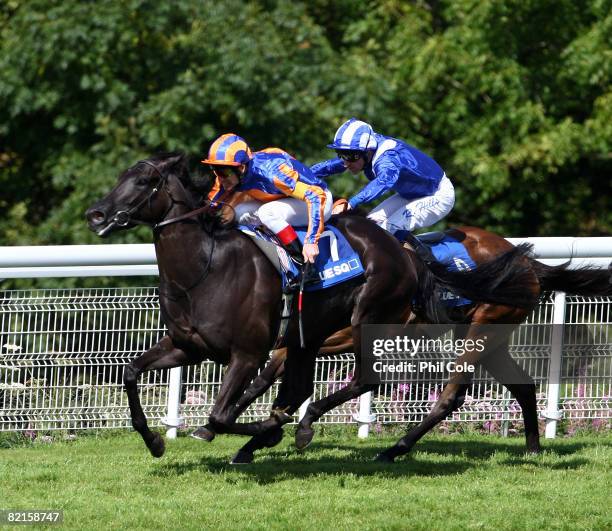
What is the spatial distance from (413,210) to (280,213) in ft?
3.75

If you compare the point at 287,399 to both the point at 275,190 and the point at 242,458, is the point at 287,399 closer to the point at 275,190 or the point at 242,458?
the point at 242,458

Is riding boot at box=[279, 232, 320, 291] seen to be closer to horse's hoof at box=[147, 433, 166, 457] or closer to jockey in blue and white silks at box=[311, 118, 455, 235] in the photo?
jockey in blue and white silks at box=[311, 118, 455, 235]

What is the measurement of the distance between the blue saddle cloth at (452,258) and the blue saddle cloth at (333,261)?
2.41ft

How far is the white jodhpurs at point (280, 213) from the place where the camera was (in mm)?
6711

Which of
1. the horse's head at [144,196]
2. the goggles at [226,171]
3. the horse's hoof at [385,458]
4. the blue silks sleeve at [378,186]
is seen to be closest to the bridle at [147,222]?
the horse's head at [144,196]

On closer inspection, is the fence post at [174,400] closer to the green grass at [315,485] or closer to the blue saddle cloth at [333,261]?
the green grass at [315,485]

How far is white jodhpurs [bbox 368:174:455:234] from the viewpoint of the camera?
297 inches

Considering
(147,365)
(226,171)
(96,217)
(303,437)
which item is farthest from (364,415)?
(96,217)

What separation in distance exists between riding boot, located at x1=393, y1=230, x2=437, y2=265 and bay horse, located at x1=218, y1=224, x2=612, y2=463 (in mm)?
41

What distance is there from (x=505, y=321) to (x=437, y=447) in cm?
94

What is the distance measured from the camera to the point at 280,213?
6773mm

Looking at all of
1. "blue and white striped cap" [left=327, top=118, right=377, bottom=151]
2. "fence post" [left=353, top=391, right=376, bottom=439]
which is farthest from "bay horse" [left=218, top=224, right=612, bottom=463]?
"blue and white striped cap" [left=327, top=118, right=377, bottom=151]

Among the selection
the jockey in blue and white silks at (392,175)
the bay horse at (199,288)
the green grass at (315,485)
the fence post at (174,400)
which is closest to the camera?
the green grass at (315,485)

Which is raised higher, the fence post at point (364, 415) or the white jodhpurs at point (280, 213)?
the white jodhpurs at point (280, 213)
